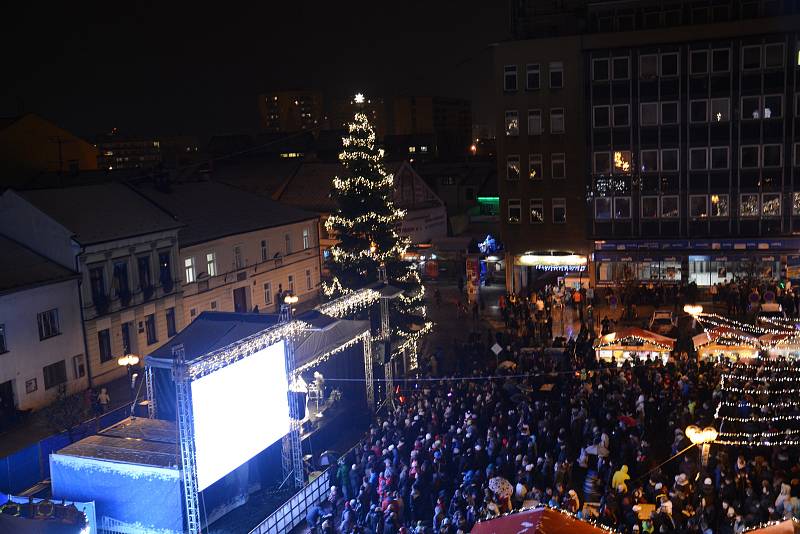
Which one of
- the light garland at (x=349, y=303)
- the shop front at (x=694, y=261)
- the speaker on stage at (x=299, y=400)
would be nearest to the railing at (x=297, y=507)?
the speaker on stage at (x=299, y=400)

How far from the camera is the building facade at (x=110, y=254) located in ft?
96.9

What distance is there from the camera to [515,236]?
140ft

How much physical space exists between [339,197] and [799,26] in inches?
926

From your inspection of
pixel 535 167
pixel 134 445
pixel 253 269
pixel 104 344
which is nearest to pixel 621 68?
pixel 535 167

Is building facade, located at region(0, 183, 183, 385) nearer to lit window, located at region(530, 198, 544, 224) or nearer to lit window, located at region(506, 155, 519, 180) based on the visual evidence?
lit window, located at region(506, 155, 519, 180)

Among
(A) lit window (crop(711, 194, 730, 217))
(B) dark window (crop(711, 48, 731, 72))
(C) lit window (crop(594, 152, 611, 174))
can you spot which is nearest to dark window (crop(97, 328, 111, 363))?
(C) lit window (crop(594, 152, 611, 174))

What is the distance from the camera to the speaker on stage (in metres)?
19.1

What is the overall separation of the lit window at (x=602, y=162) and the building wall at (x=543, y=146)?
77 centimetres

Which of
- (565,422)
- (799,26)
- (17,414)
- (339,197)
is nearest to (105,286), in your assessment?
(17,414)

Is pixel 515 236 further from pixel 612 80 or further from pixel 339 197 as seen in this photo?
pixel 339 197

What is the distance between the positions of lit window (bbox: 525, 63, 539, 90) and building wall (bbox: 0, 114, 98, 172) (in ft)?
81.6

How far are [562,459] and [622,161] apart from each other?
26845mm

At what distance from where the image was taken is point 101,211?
105 ft

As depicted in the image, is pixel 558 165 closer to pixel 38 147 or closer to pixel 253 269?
pixel 253 269
